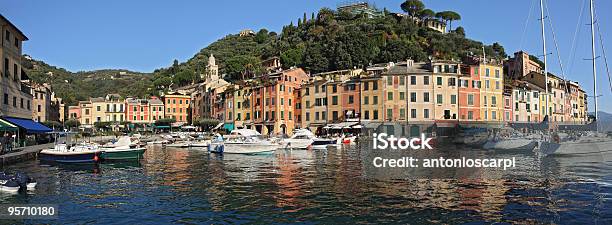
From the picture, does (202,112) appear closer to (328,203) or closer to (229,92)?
(229,92)

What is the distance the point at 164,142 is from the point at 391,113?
36.1 metres

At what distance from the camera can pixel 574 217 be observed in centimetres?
1622

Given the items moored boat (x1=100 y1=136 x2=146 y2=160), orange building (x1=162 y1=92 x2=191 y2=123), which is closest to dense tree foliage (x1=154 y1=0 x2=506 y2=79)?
orange building (x1=162 y1=92 x2=191 y2=123)

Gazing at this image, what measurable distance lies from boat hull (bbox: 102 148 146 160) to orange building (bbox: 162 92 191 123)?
259 feet

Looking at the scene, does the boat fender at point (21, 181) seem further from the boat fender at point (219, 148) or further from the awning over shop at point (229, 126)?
the awning over shop at point (229, 126)

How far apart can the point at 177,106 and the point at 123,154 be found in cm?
8065

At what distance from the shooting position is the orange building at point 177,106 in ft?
381

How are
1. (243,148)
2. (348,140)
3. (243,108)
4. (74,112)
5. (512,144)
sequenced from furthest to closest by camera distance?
(74,112), (243,108), (348,140), (243,148), (512,144)

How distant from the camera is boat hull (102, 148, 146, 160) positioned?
1521 inches

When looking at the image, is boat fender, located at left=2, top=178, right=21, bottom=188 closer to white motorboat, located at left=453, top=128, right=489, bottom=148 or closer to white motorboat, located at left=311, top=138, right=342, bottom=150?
white motorboat, located at left=311, top=138, right=342, bottom=150

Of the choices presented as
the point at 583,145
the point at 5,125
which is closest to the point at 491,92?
the point at 583,145

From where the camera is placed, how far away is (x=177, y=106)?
118m

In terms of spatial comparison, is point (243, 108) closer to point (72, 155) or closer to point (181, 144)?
point (181, 144)

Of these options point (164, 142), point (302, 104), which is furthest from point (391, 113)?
point (164, 142)
